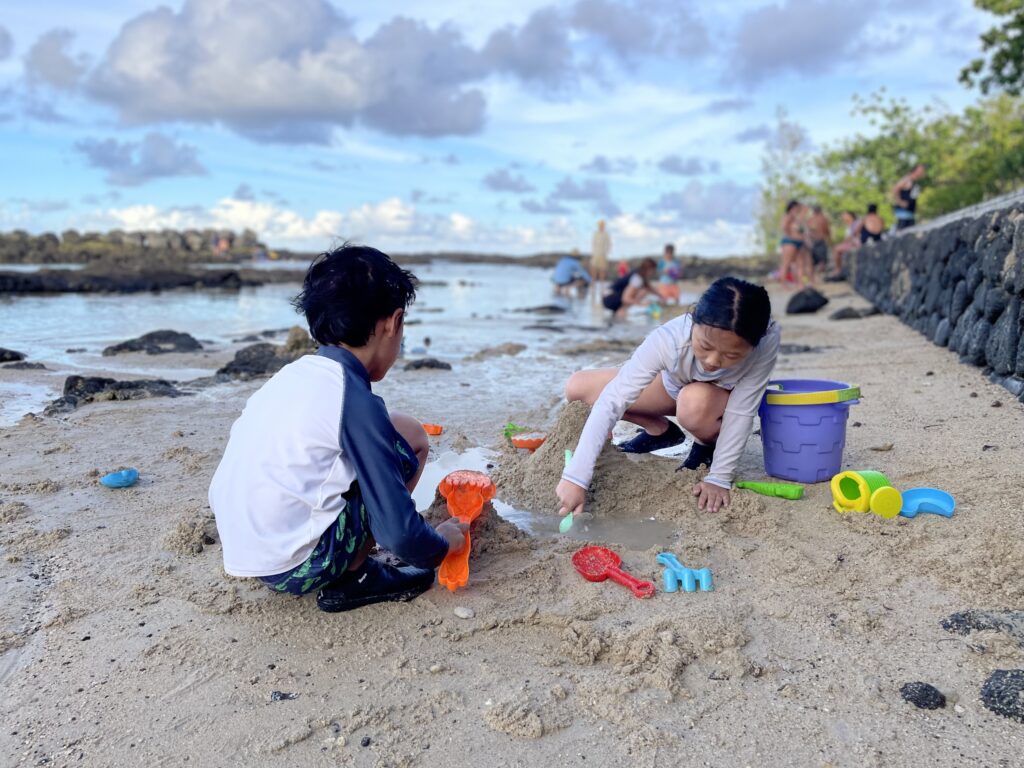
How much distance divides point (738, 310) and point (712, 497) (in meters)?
0.86

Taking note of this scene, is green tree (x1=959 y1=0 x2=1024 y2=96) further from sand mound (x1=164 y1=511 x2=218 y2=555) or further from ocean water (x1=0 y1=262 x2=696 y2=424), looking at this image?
sand mound (x1=164 y1=511 x2=218 y2=555)

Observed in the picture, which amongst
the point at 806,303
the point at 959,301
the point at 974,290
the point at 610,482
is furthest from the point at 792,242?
the point at 610,482

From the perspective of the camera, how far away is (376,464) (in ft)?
7.00

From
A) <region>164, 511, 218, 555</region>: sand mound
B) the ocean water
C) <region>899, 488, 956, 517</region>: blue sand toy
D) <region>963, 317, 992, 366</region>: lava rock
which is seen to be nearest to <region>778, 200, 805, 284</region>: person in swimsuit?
the ocean water

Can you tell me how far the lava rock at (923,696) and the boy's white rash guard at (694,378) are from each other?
1.38 m

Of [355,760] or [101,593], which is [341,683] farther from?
[101,593]

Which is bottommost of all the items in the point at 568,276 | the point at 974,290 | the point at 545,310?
the point at 545,310

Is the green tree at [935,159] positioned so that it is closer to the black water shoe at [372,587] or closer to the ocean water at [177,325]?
the ocean water at [177,325]

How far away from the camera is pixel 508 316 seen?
47.2ft

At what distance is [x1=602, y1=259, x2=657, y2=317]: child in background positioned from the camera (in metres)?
14.3

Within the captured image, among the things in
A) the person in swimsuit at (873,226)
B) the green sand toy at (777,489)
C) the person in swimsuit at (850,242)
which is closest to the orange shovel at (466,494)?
the green sand toy at (777,489)

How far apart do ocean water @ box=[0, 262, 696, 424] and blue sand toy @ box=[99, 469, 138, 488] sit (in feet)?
6.34

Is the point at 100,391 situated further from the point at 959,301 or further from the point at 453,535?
the point at 959,301

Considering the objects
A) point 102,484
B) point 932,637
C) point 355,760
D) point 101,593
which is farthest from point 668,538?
point 102,484
